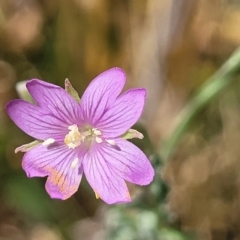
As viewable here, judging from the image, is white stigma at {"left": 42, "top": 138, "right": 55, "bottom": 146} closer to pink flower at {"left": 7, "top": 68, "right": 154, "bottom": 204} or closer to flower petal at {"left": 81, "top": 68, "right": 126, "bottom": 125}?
pink flower at {"left": 7, "top": 68, "right": 154, "bottom": 204}

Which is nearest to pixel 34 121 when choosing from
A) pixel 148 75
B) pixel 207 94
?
pixel 207 94

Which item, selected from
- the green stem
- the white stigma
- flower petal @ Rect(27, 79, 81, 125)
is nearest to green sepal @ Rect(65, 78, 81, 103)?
flower petal @ Rect(27, 79, 81, 125)

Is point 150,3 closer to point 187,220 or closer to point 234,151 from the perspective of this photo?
point 234,151

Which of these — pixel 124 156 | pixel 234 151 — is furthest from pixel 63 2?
pixel 124 156

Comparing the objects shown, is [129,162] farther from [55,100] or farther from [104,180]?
[55,100]

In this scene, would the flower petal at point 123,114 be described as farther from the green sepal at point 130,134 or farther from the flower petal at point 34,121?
the flower petal at point 34,121

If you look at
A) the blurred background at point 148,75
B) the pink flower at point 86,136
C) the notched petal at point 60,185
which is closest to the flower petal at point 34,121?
the pink flower at point 86,136
